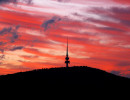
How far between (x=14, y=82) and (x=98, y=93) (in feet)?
126

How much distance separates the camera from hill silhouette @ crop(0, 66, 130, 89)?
4193 inches

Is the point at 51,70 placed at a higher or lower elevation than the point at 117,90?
higher

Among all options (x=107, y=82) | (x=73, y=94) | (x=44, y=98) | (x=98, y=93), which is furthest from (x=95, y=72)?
(x=44, y=98)

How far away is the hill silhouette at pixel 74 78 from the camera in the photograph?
106500 millimetres

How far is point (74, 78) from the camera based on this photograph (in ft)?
358

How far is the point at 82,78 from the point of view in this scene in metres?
110

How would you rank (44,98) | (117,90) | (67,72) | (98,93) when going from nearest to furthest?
(44,98) → (98,93) → (117,90) → (67,72)

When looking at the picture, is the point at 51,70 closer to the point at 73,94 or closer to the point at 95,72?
the point at 95,72

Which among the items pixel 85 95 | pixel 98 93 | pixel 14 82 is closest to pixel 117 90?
pixel 98 93

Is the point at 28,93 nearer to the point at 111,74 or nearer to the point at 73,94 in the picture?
the point at 73,94

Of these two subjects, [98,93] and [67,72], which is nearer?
[98,93]

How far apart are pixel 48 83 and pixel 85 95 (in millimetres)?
17038

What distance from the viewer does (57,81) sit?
106 m

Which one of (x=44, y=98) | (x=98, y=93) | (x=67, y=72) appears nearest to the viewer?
(x=44, y=98)
